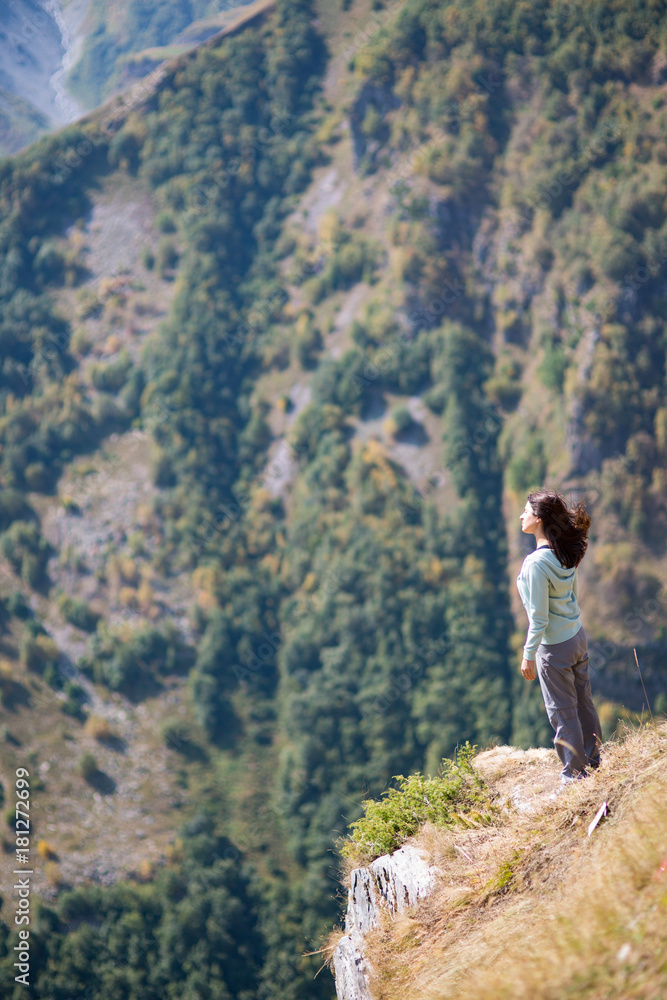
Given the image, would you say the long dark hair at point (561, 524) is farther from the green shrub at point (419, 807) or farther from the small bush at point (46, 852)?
the small bush at point (46, 852)

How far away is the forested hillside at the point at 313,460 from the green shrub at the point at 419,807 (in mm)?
36778

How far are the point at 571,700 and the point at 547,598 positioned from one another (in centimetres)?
107

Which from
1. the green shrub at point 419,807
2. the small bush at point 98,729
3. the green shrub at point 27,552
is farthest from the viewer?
the green shrub at point 27,552

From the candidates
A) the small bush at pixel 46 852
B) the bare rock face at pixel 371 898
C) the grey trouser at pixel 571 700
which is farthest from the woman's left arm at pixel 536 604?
the small bush at pixel 46 852

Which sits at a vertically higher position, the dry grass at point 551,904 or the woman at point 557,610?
the woman at point 557,610

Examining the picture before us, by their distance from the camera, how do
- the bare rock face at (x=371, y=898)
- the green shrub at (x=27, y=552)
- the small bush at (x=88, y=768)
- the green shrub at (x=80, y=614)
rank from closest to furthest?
the bare rock face at (x=371, y=898)
the small bush at (x=88, y=768)
the green shrub at (x=80, y=614)
the green shrub at (x=27, y=552)

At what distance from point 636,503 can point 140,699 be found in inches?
1514

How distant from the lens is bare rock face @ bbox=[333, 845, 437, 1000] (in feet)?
24.8

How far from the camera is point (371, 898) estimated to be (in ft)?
28.0

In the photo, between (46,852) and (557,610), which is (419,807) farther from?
(46,852)

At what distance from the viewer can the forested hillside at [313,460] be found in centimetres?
4662

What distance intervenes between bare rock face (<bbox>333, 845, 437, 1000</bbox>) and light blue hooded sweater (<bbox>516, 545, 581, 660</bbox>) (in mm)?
3081

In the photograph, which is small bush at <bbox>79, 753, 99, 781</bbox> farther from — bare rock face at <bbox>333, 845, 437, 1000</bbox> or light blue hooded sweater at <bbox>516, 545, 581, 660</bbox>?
light blue hooded sweater at <bbox>516, 545, 581, 660</bbox>

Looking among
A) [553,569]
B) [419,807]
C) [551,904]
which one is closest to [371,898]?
[419,807]
